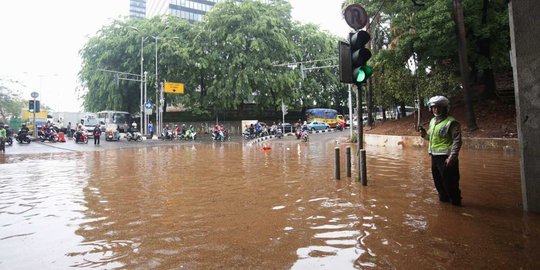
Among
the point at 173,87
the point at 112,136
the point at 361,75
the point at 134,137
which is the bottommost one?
the point at 134,137

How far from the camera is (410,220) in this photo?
5.04 meters

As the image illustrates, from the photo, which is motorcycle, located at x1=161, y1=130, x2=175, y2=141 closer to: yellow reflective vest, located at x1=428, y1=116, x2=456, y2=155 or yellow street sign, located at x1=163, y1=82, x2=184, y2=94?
yellow street sign, located at x1=163, y1=82, x2=184, y2=94

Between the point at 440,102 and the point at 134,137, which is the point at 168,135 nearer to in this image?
the point at 134,137

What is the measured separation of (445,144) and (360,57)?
92.9 inches

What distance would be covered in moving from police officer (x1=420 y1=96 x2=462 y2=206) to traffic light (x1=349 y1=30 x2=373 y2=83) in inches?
64.0

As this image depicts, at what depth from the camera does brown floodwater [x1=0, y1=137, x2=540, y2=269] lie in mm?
3689

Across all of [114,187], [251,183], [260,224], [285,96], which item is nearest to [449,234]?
[260,224]

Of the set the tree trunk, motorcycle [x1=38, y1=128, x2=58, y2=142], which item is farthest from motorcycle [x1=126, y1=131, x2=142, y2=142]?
the tree trunk

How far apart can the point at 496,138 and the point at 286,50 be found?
2608cm

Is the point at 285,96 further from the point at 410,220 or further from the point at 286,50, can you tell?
the point at 410,220

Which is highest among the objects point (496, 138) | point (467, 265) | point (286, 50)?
point (286, 50)

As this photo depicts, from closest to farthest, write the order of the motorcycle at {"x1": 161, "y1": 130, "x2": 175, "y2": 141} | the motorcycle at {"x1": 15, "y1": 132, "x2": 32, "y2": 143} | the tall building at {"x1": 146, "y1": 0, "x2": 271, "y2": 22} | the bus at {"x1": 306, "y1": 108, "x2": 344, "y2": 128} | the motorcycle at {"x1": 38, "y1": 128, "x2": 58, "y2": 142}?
1. the motorcycle at {"x1": 15, "y1": 132, "x2": 32, "y2": 143}
2. the motorcycle at {"x1": 38, "y1": 128, "x2": 58, "y2": 142}
3. the motorcycle at {"x1": 161, "y1": 130, "x2": 175, "y2": 141}
4. the bus at {"x1": 306, "y1": 108, "x2": 344, "y2": 128}
5. the tall building at {"x1": 146, "y1": 0, "x2": 271, "y2": 22}

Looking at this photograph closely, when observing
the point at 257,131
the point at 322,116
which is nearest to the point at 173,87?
the point at 257,131

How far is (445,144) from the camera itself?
571 centimetres
